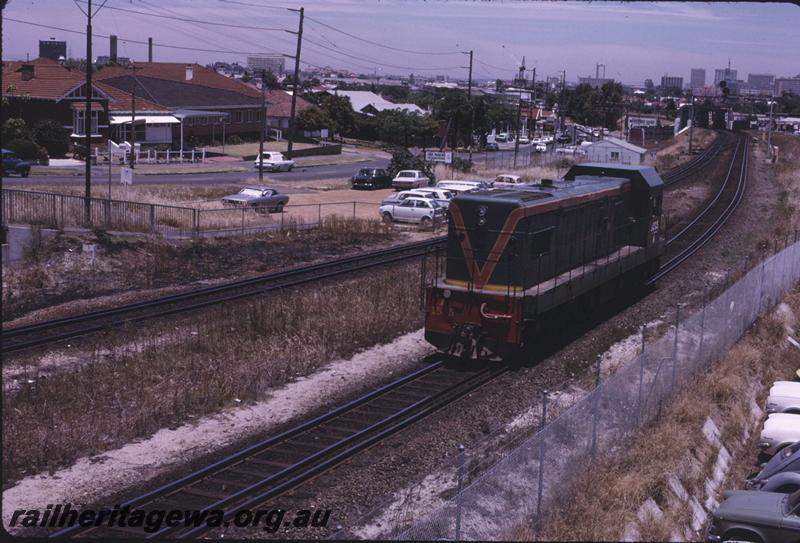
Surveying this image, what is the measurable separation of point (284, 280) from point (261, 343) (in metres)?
8.34

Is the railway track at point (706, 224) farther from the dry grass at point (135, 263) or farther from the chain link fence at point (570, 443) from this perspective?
the dry grass at point (135, 263)

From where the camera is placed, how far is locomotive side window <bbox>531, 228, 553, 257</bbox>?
1900 centimetres

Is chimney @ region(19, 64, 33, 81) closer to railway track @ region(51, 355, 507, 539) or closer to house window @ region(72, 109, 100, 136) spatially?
house window @ region(72, 109, 100, 136)

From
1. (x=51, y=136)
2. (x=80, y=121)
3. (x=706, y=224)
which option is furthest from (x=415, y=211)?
(x=80, y=121)

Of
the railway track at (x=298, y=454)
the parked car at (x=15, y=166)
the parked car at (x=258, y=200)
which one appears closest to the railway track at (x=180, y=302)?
the railway track at (x=298, y=454)

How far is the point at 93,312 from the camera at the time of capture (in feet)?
76.9

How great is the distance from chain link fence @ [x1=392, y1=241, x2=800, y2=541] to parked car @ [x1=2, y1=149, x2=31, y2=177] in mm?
44547

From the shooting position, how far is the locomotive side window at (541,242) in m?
19.0

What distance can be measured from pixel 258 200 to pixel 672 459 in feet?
113

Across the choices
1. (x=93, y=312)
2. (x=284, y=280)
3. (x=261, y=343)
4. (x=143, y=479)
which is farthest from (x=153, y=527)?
(x=284, y=280)

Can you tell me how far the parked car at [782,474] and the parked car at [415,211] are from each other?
1194 inches

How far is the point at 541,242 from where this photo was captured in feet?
63.6

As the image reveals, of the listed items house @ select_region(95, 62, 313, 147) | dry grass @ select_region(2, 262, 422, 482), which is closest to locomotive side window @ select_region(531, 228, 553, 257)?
dry grass @ select_region(2, 262, 422, 482)

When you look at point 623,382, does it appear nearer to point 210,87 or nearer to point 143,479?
point 143,479
